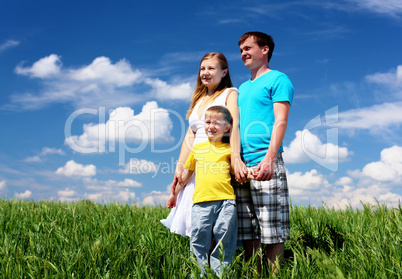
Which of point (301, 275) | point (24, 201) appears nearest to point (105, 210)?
point (24, 201)

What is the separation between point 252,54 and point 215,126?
2.61 ft

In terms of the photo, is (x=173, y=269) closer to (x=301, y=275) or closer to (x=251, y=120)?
(x=301, y=275)

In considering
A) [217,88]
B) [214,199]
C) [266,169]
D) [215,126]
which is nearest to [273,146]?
[266,169]

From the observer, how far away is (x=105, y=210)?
19.9 feet

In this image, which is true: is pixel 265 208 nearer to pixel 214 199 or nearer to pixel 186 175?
pixel 214 199

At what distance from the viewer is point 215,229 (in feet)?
10.2

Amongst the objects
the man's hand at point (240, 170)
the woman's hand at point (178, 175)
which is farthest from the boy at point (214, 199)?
the woman's hand at point (178, 175)

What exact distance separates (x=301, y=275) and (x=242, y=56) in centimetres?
202

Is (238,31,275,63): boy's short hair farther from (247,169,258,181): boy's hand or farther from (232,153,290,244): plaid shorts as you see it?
(247,169,258,181): boy's hand

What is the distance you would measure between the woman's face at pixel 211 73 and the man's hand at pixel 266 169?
3.18ft

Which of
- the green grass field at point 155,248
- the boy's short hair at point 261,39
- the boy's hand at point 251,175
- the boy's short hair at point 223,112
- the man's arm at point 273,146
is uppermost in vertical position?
the boy's short hair at point 261,39

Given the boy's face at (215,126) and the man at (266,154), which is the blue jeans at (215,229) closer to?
the man at (266,154)

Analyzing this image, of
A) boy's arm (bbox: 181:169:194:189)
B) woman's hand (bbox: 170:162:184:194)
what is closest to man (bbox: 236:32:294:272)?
boy's arm (bbox: 181:169:194:189)

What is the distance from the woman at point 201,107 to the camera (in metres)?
3.45
